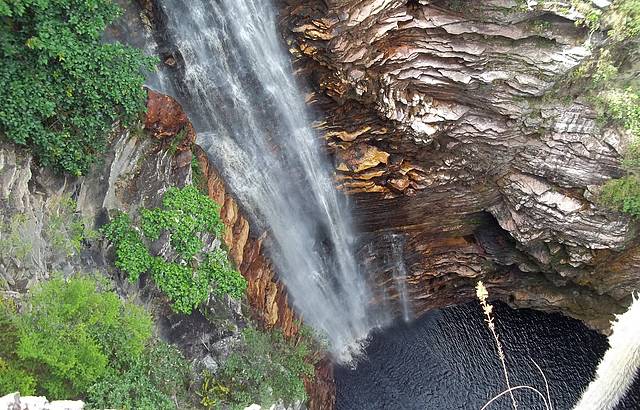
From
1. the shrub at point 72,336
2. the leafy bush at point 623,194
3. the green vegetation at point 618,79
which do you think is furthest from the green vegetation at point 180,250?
the leafy bush at point 623,194

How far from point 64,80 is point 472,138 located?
9049mm

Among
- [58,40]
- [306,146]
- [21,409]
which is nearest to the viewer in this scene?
[21,409]

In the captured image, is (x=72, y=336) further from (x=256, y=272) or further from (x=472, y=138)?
(x=472, y=138)

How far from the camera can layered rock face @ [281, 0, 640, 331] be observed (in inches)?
420

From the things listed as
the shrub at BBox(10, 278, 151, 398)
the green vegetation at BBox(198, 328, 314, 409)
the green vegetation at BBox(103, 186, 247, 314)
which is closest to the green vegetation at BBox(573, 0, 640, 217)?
the green vegetation at BBox(103, 186, 247, 314)

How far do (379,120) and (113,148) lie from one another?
20.8ft

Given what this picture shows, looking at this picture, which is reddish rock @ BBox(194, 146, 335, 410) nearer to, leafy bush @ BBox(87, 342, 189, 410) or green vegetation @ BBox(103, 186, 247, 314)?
green vegetation @ BBox(103, 186, 247, 314)

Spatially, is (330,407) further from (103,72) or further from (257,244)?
(103,72)

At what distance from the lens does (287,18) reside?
10930mm

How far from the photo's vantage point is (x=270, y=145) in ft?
39.9

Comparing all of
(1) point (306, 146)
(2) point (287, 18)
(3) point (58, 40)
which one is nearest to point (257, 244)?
(1) point (306, 146)

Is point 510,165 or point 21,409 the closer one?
point 21,409

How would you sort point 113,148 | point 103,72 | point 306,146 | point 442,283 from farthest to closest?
1. point 442,283
2. point 306,146
3. point 113,148
4. point 103,72

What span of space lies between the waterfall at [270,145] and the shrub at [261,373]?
2319 millimetres
